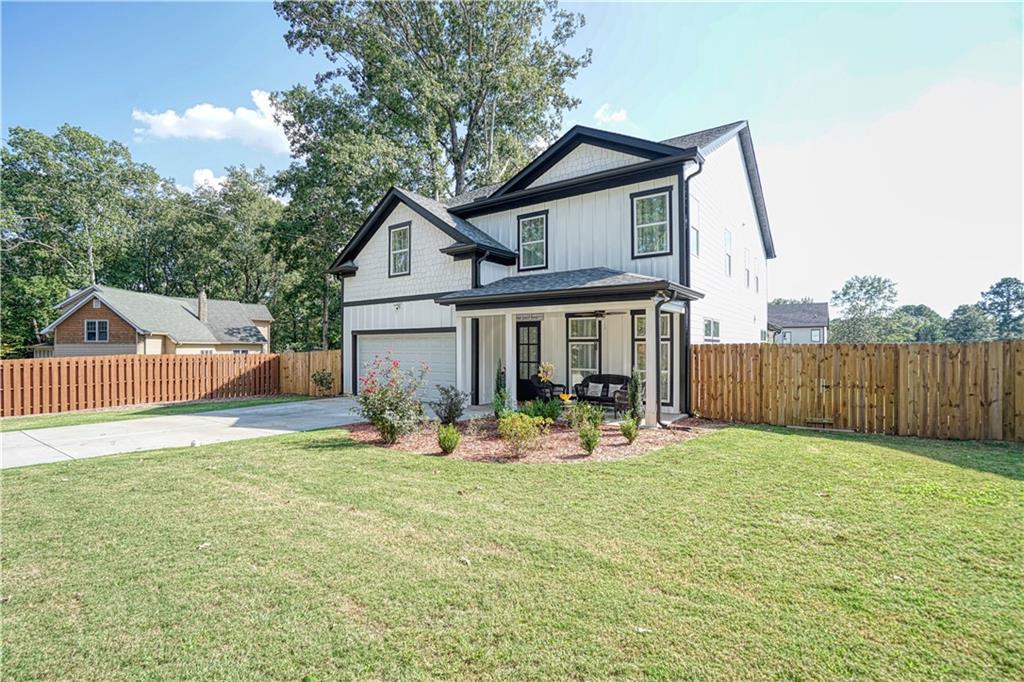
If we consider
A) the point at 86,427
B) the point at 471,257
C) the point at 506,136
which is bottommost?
the point at 86,427

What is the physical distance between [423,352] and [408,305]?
5.53ft

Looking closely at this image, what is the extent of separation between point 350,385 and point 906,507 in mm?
16379

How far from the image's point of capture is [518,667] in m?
2.56

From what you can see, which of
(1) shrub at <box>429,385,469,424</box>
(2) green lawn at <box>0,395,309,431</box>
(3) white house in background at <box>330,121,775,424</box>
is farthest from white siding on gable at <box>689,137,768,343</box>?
(2) green lawn at <box>0,395,309,431</box>

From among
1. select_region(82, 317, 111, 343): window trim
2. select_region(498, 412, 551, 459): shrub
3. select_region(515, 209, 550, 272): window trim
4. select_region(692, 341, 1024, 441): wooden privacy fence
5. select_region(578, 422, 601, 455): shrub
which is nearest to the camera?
select_region(578, 422, 601, 455): shrub

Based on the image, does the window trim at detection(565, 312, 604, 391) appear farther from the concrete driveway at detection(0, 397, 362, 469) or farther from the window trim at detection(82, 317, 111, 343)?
the window trim at detection(82, 317, 111, 343)

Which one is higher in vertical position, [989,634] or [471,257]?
[471,257]

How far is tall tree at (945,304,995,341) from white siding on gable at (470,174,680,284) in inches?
2437

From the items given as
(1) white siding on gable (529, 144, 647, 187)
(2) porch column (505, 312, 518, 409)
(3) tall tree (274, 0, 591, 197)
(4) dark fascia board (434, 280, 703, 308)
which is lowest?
(2) porch column (505, 312, 518, 409)

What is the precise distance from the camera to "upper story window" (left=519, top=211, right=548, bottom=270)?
45.8 feet

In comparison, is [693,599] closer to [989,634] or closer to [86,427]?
[989,634]

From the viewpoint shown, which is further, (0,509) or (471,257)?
(471,257)

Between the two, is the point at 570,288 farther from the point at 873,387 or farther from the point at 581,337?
the point at 873,387

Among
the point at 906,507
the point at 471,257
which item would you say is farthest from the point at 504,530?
the point at 471,257
